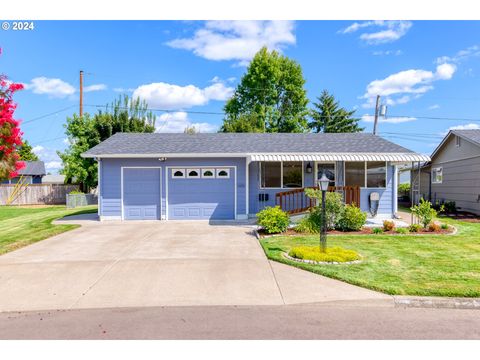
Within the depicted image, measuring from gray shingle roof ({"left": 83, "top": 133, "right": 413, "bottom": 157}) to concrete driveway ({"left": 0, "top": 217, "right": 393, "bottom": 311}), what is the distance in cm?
510

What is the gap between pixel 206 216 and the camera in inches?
533

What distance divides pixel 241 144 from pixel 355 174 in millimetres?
5166

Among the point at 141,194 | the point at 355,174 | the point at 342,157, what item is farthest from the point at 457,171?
the point at 141,194

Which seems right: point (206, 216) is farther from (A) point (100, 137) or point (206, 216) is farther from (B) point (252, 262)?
(A) point (100, 137)

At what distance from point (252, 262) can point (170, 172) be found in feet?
25.1

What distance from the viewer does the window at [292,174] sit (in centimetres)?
1337

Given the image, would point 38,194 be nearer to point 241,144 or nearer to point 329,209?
point 241,144

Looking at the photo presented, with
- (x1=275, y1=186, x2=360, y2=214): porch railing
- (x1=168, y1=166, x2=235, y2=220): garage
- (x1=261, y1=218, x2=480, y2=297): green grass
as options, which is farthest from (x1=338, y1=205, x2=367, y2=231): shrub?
(x1=168, y1=166, x2=235, y2=220): garage

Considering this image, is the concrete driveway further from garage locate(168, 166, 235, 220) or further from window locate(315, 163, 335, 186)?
window locate(315, 163, 335, 186)

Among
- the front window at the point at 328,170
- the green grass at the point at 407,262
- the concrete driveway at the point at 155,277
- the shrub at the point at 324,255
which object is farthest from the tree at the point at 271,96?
the shrub at the point at 324,255

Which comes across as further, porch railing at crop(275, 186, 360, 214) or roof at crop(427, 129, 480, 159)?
roof at crop(427, 129, 480, 159)

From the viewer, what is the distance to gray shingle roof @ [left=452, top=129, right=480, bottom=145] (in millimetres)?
15359

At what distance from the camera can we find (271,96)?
3284 centimetres
